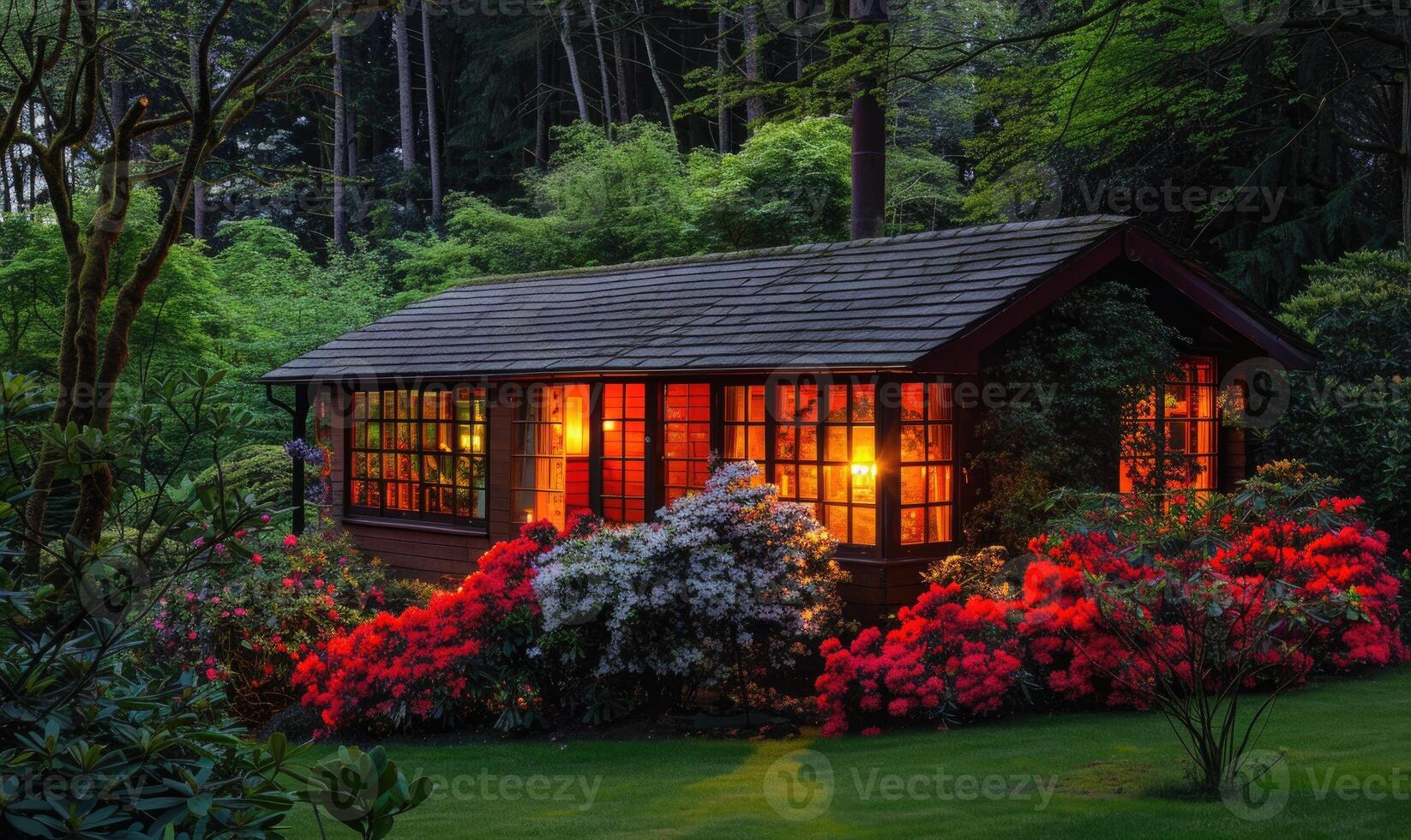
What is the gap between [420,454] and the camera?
15.3m

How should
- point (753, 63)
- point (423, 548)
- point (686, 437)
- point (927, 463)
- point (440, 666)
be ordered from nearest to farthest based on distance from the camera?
point (440, 666) < point (927, 463) < point (686, 437) < point (423, 548) < point (753, 63)

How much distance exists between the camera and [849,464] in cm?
1085

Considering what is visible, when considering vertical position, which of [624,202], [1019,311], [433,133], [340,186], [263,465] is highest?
[433,133]

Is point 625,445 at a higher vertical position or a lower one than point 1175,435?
lower

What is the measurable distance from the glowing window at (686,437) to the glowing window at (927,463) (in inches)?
144

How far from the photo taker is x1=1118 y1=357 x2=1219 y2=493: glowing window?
1158 cm

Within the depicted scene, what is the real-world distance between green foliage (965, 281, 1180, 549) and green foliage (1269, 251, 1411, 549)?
5.94ft

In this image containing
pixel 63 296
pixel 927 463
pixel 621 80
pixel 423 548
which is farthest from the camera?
pixel 621 80

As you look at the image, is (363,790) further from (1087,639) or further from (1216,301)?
(1216,301)

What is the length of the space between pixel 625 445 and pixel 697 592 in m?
5.19

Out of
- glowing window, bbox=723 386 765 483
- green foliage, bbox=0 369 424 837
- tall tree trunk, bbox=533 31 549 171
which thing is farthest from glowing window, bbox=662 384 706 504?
tall tree trunk, bbox=533 31 549 171

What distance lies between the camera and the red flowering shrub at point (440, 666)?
9.17 meters

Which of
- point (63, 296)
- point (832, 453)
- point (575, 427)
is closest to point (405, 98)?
point (63, 296)

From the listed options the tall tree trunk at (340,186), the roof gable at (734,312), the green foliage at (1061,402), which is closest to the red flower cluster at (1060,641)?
the green foliage at (1061,402)
